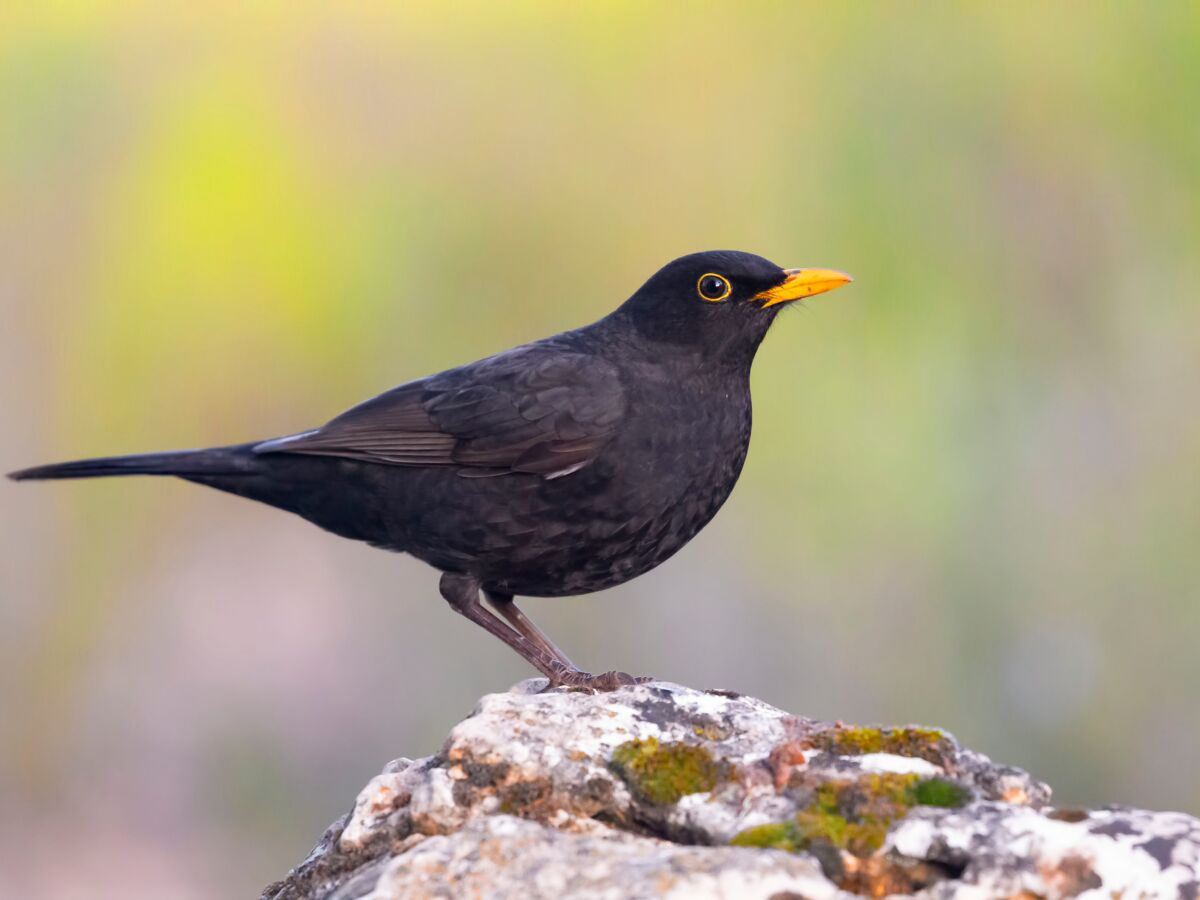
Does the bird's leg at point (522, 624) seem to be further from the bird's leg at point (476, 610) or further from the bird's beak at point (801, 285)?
the bird's beak at point (801, 285)

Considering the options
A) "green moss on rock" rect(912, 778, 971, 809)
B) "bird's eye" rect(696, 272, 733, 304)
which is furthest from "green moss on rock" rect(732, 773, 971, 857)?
"bird's eye" rect(696, 272, 733, 304)

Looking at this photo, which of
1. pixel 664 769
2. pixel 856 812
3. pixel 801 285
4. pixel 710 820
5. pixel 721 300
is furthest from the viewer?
pixel 721 300

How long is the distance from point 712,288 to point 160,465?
2653 mm

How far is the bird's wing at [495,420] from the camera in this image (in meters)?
6.07

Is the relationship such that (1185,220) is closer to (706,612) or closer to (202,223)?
(706,612)

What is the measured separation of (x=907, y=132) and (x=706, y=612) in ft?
19.8

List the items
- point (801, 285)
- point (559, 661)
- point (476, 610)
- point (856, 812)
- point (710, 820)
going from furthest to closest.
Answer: point (801, 285), point (476, 610), point (559, 661), point (710, 820), point (856, 812)

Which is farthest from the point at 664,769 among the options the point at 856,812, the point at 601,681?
the point at 601,681

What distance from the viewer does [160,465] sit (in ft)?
21.7

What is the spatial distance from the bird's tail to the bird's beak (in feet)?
8.16

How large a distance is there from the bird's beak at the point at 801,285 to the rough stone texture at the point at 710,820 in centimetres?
210

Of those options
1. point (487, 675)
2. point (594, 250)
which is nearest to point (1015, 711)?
point (487, 675)

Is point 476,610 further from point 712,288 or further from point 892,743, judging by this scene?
point 892,743

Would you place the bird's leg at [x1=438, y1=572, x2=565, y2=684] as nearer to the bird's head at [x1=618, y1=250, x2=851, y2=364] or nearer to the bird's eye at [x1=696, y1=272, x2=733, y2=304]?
the bird's head at [x1=618, y1=250, x2=851, y2=364]
